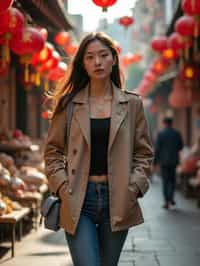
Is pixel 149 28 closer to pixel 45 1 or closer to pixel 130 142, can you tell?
pixel 45 1

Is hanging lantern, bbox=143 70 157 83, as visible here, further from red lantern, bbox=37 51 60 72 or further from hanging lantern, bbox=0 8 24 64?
hanging lantern, bbox=0 8 24 64

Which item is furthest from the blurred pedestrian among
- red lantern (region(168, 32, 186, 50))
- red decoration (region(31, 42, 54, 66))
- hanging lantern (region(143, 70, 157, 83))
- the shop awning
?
hanging lantern (region(143, 70, 157, 83))

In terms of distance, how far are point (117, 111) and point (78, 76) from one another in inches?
18.2

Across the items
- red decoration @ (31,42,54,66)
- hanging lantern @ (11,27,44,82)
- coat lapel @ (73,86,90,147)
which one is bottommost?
coat lapel @ (73,86,90,147)

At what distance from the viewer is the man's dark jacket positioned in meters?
13.6

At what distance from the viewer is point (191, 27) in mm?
11461

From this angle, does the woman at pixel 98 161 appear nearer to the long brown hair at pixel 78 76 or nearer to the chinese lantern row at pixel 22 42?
the long brown hair at pixel 78 76

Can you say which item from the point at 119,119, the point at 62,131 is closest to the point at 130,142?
the point at 119,119

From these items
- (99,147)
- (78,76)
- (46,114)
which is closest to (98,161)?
(99,147)

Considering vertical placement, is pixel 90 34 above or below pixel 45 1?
below

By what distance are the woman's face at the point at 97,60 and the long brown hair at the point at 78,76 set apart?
4 centimetres

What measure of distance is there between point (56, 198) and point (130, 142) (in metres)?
0.64

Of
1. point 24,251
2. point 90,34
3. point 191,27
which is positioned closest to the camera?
point 90,34

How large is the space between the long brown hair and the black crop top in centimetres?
30
